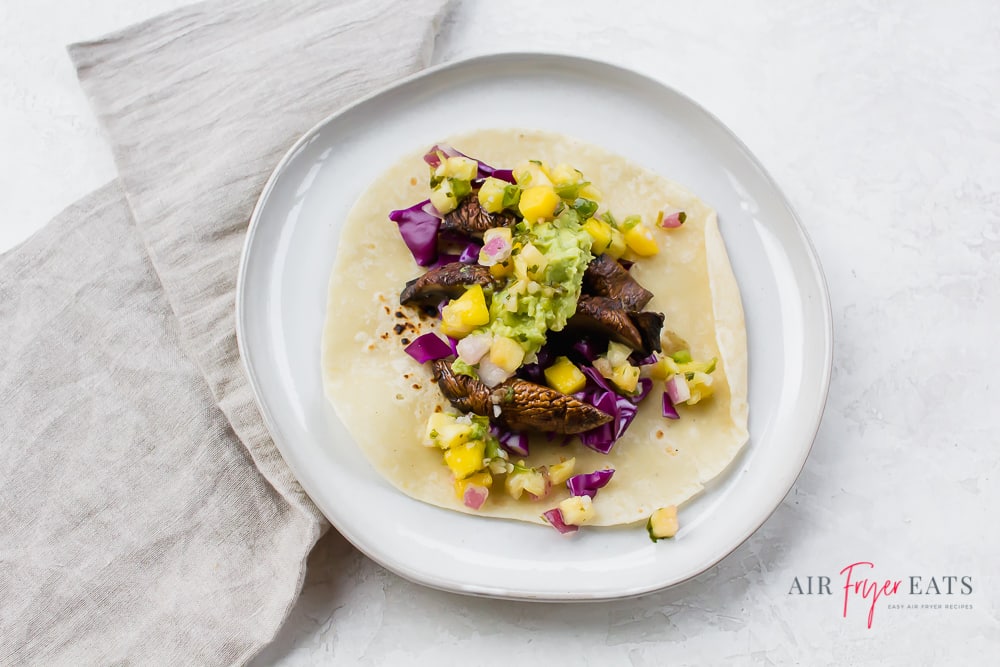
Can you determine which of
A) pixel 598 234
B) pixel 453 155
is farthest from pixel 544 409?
pixel 453 155

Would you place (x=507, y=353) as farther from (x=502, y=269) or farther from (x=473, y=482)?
(x=473, y=482)

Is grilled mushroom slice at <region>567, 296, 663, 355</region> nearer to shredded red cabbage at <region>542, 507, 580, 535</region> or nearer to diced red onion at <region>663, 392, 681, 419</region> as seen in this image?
diced red onion at <region>663, 392, 681, 419</region>

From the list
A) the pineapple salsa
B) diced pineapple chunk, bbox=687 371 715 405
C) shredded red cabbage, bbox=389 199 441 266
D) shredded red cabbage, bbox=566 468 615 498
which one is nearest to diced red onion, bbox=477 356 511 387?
the pineapple salsa

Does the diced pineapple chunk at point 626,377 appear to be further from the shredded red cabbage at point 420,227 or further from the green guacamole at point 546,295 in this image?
the shredded red cabbage at point 420,227

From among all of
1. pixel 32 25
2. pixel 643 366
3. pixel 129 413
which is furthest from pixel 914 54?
pixel 32 25

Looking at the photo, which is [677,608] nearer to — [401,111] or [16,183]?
[401,111]

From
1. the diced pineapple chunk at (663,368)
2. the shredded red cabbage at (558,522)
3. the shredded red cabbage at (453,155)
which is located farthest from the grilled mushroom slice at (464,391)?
the shredded red cabbage at (453,155)
